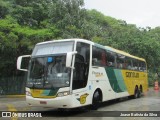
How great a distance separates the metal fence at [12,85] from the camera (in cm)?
3048

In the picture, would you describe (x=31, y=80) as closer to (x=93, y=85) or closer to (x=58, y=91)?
(x=58, y=91)

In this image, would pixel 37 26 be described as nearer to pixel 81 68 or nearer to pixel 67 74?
pixel 81 68

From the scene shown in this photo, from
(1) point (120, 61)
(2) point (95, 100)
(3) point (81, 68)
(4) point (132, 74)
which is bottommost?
(2) point (95, 100)

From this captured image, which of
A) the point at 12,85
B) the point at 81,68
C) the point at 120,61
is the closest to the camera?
the point at 81,68

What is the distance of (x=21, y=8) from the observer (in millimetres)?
30469

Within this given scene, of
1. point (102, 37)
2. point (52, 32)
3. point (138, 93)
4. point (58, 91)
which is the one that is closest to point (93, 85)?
point (58, 91)

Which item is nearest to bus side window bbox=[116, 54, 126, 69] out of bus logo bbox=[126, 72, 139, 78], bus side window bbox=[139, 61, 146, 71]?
bus logo bbox=[126, 72, 139, 78]

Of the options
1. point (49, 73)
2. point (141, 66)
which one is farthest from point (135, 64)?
point (49, 73)

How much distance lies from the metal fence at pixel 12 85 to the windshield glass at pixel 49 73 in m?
17.2

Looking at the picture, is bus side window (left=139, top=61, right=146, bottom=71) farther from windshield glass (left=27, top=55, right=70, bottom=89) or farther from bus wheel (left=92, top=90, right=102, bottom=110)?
windshield glass (left=27, top=55, right=70, bottom=89)

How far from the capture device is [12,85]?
3064cm

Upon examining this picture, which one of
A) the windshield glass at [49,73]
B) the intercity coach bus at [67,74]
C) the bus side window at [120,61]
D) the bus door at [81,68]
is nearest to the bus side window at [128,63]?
the bus side window at [120,61]

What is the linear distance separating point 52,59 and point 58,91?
57.3 inches

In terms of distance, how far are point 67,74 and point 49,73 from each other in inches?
30.8
